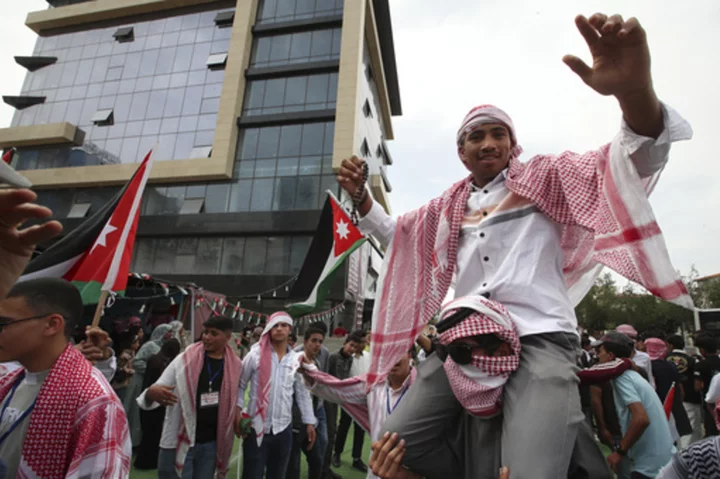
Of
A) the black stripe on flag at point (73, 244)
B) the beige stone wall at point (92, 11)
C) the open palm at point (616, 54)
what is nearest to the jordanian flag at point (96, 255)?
the black stripe on flag at point (73, 244)

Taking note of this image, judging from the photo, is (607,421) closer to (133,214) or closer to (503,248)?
(503,248)

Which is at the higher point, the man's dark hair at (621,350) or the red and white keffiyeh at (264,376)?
the man's dark hair at (621,350)

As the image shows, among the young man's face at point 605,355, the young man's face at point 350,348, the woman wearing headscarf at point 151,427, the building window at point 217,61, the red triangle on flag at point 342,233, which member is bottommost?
the woman wearing headscarf at point 151,427

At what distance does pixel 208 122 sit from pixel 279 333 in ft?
87.2

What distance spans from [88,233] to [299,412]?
11.2ft

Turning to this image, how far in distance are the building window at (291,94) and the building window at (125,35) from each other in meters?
11.6

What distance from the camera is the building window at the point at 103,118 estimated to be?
30.4 metres

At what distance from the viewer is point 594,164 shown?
183cm

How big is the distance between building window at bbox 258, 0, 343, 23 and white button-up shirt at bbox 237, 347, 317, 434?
A: 28.6 m

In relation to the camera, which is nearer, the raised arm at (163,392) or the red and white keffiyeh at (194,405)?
the raised arm at (163,392)

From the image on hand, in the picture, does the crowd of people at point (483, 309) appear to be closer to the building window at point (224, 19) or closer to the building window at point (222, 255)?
the building window at point (222, 255)

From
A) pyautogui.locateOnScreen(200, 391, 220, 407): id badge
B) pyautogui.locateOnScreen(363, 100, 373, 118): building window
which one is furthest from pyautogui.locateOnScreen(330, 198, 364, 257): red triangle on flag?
pyautogui.locateOnScreen(363, 100, 373, 118): building window

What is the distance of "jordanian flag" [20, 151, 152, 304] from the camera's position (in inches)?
173

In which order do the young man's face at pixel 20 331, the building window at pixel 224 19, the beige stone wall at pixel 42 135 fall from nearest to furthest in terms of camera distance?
the young man's face at pixel 20 331
the beige stone wall at pixel 42 135
the building window at pixel 224 19
